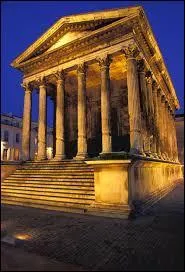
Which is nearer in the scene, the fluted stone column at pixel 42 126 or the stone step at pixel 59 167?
the stone step at pixel 59 167

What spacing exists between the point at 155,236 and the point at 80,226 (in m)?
2.32

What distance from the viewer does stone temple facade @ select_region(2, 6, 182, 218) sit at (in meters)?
8.60

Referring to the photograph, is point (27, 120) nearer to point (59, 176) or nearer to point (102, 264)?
point (59, 176)

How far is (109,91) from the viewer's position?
13617 mm

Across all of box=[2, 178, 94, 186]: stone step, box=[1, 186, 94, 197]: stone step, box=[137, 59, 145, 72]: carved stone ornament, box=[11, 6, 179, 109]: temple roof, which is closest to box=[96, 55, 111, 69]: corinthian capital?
box=[11, 6, 179, 109]: temple roof

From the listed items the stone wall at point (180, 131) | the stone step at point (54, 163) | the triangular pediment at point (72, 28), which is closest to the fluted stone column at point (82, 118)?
the stone step at point (54, 163)

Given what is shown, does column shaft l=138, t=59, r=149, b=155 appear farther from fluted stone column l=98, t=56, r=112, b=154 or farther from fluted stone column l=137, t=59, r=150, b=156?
fluted stone column l=98, t=56, r=112, b=154

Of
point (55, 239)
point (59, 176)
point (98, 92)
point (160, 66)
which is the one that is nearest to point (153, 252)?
point (55, 239)

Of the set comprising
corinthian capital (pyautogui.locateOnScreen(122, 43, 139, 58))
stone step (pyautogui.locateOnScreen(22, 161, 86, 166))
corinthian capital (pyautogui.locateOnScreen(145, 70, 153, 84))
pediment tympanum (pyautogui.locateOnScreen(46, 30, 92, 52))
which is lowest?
stone step (pyautogui.locateOnScreen(22, 161, 86, 166))

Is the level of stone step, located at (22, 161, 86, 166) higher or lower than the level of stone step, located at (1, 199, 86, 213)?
higher

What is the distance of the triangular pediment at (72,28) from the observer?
1377cm

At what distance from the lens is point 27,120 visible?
18.0m

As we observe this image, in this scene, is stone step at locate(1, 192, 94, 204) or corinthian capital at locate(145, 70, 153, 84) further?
corinthian capital at locate(145, 70, 153, 84)

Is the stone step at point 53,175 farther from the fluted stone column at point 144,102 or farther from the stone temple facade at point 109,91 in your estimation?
the fluted stone column at point 144,102
